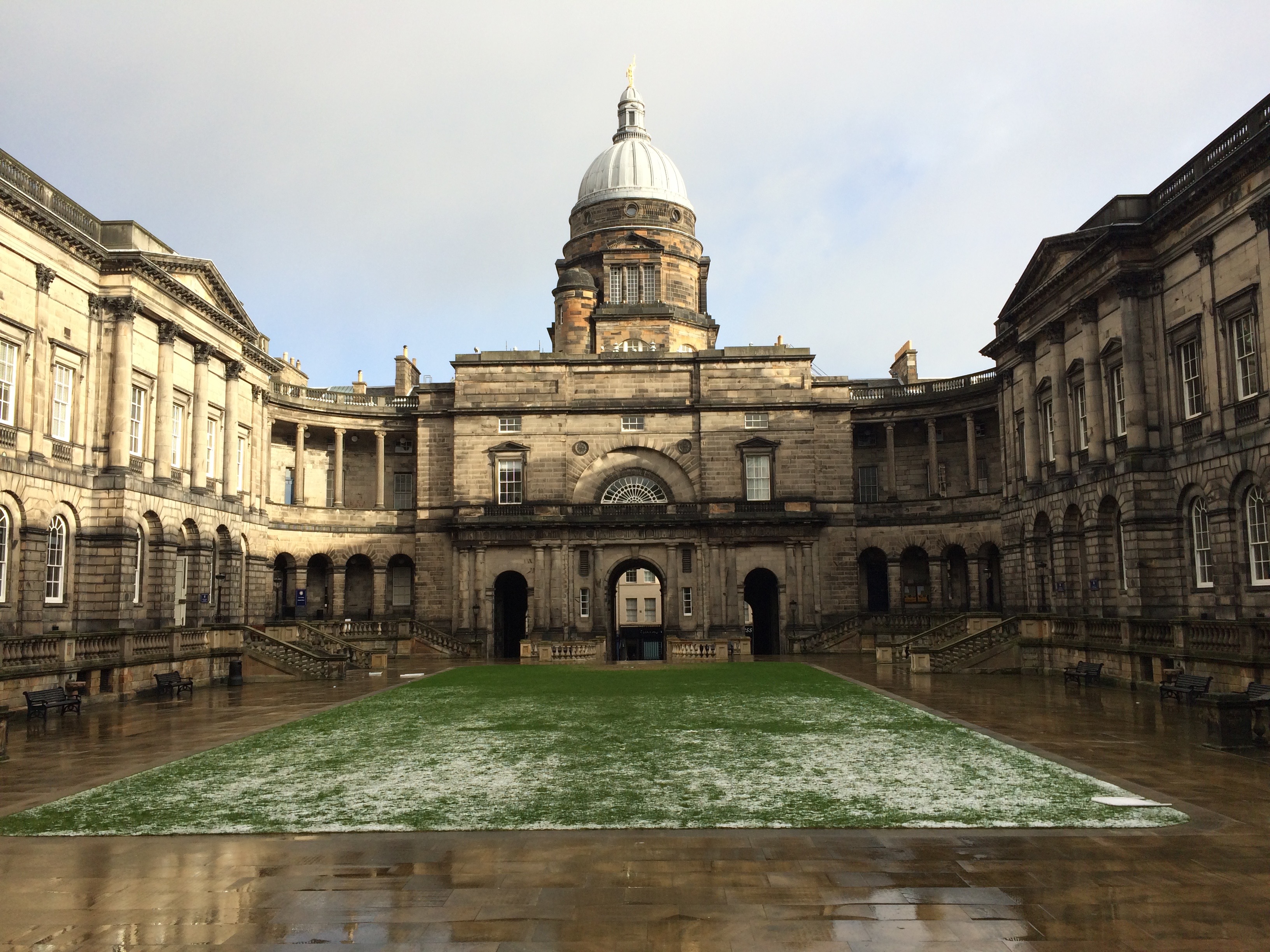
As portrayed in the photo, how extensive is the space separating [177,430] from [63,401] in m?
6.08

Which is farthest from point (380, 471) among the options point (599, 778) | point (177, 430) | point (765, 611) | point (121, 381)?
point (599, 778)

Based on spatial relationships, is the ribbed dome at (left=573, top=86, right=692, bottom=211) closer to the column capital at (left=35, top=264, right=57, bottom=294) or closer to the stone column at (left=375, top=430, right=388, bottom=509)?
the stone column at (left=375, top=430, right=388, bottom=509)

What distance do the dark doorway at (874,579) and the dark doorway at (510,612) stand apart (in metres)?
17.7

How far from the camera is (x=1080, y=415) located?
114 feet

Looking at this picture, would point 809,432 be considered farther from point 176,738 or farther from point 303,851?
point 303,851

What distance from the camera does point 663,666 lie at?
36969 mm

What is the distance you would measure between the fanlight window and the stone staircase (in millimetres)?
18679

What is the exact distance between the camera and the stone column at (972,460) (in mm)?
48562

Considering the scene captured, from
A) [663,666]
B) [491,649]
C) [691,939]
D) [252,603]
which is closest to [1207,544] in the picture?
[663,666]

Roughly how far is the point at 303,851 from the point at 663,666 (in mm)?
27512

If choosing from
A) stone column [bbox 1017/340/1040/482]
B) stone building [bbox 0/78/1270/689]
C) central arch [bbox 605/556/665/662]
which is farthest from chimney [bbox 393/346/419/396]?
stone column [bbox 1017/340/1040/482]

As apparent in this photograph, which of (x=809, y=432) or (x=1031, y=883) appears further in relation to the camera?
(x=809, y=432)

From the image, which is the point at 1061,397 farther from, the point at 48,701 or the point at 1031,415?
the point at 48,701

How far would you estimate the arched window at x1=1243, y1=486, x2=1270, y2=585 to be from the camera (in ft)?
82.6
